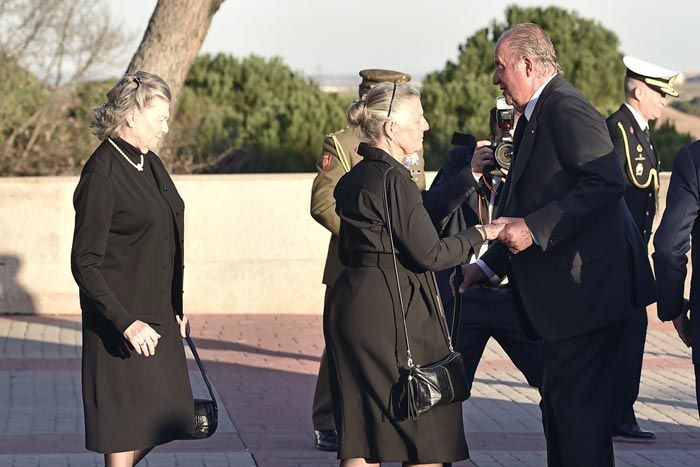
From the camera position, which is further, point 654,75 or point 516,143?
point 654,75

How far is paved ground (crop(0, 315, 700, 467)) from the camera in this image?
6.67 metres

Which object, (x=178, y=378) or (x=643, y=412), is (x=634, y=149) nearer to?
(x=643, y=412)

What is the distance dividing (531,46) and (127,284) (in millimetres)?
1740

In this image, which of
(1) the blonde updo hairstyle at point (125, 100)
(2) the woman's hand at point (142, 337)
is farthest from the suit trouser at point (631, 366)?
(1) the blonde updo hairstyle at point (125, 100)

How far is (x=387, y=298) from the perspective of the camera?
4754 mm

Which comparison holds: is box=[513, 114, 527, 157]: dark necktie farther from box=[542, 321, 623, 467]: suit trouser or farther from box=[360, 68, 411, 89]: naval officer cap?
box=[360, 68, 411, 89]: naval officer cap

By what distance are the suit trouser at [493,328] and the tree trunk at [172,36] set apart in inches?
239

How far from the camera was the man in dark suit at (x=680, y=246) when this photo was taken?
5012mm

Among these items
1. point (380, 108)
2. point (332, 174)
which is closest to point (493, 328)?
point (332, 174)

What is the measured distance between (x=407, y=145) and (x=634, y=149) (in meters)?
3.13

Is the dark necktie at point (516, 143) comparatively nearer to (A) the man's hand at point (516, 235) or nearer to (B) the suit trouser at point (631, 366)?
(A) the man's hand at point (516, 235)

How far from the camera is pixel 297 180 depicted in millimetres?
11438

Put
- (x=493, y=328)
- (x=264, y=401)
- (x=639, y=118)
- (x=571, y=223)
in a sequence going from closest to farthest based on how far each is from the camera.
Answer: (x=571, y=223)
(x=493, y=328)
(x=639, y=118)
(x=264, y=401)

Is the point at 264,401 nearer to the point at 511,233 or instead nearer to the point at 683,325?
the point at 683,325
